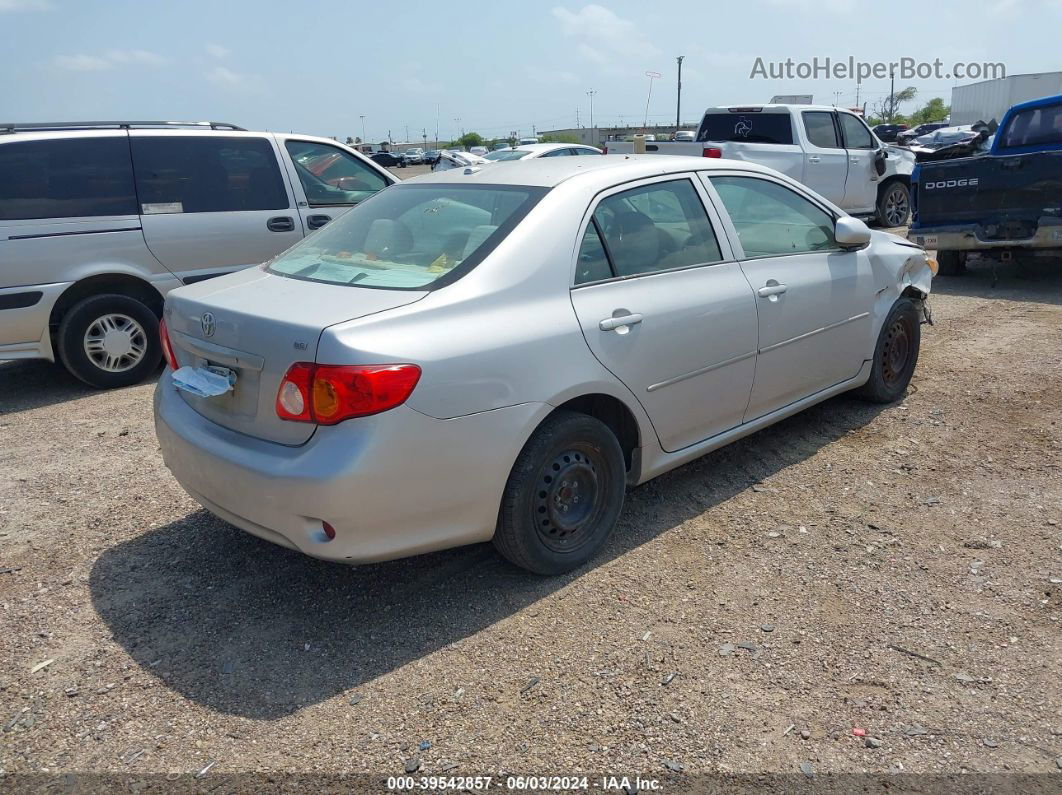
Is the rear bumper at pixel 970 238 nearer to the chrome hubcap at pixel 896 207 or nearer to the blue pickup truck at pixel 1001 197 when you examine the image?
the blue pickup truck at pixel 1001 197

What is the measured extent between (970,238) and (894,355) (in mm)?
4466

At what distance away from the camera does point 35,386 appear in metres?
6.88

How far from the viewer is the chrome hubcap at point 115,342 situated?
6.52 metres

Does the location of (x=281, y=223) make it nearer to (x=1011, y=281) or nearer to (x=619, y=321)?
(x=619, y=321)

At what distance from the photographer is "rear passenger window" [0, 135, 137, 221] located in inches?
241

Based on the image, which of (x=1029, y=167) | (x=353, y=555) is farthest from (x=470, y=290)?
(x=1029, y=167)

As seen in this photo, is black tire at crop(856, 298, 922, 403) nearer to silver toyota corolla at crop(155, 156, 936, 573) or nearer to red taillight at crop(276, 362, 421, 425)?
silver toyota corolla at crop(155, 156, 936, 573)

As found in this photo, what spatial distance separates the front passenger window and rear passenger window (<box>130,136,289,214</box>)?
4.19m

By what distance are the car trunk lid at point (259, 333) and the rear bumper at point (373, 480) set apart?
90 millimetres

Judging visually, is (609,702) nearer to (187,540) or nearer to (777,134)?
(187,540)

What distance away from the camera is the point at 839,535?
3.98 meters

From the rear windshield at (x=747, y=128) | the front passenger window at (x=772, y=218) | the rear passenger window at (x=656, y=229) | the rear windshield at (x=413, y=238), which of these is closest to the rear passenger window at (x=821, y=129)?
the rear windshield at (x=747, y=128)

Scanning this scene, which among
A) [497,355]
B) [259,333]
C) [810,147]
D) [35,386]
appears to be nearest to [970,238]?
[810,147]

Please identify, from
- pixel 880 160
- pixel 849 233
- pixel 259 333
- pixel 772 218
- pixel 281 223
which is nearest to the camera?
pixel 259 333
